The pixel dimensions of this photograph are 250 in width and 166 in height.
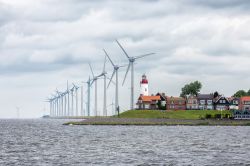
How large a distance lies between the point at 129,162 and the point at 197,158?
1014cm

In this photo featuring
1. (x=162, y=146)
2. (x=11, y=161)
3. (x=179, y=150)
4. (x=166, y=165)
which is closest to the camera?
(x=166, y=165)

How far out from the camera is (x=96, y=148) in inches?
3799

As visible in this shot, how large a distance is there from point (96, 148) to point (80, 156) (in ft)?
48.3

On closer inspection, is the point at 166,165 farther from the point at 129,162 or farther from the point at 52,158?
the point at 52,158

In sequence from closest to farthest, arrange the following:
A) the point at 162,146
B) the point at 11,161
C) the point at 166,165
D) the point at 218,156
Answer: the point at 166,165 → the point at 11,161 → the point at 218,156 → the point at 162,146

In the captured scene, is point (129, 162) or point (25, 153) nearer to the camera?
point (129, 162)

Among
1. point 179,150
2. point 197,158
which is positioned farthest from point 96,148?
point 197,158

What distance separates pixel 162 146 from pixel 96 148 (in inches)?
468

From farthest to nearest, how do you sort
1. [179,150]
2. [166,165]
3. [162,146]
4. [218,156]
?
[162,146], [179,150], [218,156], [166,165]

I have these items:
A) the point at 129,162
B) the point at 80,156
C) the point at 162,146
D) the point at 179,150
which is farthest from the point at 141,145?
Result: the point at 129,162

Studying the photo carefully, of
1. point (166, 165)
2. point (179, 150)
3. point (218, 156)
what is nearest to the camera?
point (166, 165)

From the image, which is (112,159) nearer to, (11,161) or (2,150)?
(11,161)

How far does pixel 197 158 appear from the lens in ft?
257

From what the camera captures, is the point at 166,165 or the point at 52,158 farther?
the point at 52,158
